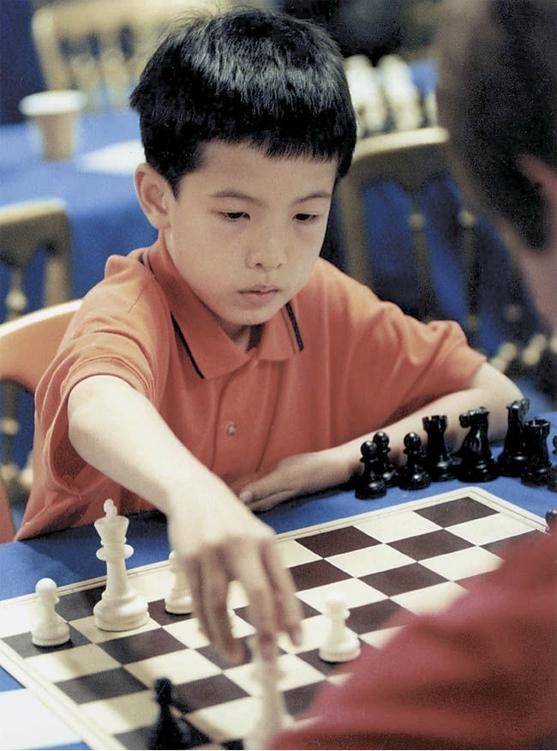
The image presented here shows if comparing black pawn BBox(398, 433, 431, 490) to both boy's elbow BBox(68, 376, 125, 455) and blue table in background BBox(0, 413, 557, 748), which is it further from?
boy's elbow BBox(68, 376, 125, 455)

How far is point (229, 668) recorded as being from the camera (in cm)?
92

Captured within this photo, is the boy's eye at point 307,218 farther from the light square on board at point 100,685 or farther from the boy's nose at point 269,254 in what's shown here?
the light square on board at point 100,685

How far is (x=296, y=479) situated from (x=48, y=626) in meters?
0.36

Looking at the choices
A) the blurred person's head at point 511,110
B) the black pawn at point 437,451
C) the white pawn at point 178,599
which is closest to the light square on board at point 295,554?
the white pawn at point 178,599

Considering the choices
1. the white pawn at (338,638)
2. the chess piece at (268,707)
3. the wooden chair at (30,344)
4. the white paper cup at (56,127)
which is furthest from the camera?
the white paper cup at (56,127)

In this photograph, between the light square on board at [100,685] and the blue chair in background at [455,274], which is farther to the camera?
the blue chair in background at [455,274]

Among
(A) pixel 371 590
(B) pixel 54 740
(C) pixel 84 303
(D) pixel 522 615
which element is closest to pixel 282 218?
(C) pixel 84 303

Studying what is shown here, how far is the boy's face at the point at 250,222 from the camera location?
1.21 metres

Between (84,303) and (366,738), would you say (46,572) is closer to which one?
(84,303)

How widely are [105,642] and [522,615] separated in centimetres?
43

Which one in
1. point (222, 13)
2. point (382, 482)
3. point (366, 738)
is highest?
point (222, 13)

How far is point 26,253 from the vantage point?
6.48 ft

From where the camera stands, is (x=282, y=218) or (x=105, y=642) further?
(x=282, y=218)

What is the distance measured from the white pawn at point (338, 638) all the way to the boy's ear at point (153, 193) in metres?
0.52
